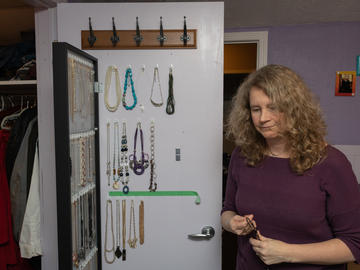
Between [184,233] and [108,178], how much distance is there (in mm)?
515

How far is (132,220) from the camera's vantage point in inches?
57.8

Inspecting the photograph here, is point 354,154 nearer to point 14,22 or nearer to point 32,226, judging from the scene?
point 32,226

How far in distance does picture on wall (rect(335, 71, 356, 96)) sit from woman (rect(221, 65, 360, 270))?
52.6 inches

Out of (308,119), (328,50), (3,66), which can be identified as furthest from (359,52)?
(3,66)

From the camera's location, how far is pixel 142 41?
1.39 metres

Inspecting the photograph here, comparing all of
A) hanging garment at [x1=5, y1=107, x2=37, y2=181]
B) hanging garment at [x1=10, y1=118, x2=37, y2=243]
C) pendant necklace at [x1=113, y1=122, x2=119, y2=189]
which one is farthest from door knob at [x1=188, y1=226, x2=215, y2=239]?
hanging garment at [x1=5, y1=107, x2=37, y2=181]

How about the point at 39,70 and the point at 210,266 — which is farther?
the point at 210,266

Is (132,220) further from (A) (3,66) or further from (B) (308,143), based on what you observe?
(A) (3,66)

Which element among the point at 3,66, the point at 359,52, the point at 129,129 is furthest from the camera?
the point at 359,52

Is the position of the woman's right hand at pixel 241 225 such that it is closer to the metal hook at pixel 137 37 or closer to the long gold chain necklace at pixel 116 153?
the long gold chain necklace at pixel 116 153

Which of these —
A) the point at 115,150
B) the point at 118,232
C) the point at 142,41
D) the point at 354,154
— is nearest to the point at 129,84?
the point at 142,41

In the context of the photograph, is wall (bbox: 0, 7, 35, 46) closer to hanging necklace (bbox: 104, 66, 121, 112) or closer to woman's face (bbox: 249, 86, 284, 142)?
hanging necklace (bbox: 104, 66, 121, 112)

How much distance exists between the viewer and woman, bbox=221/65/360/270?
34.0 inches

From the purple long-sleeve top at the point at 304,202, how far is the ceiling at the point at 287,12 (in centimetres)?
127
